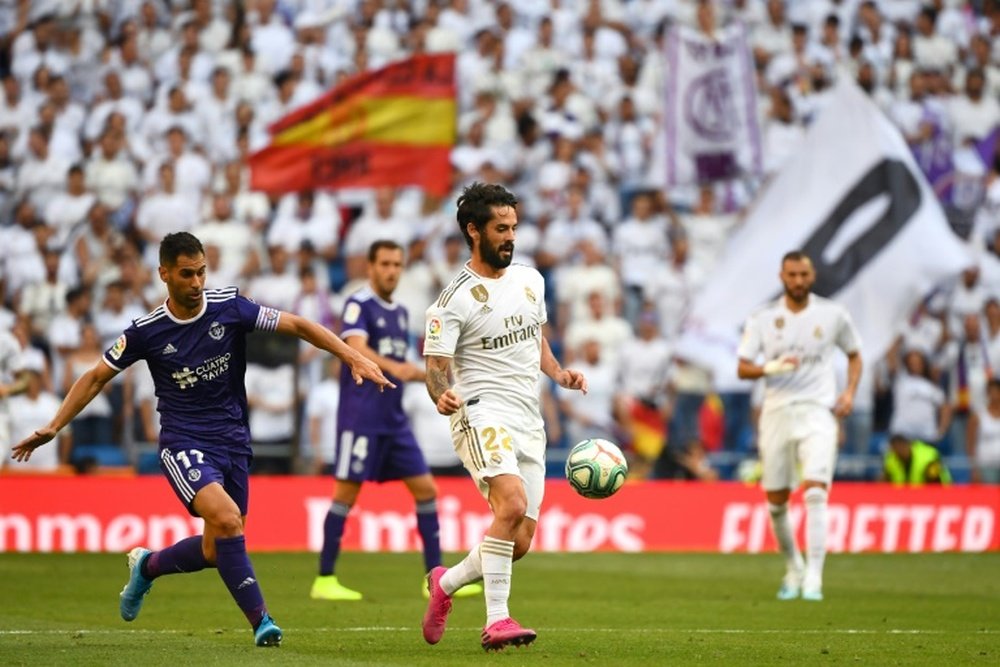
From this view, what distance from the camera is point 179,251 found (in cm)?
1071

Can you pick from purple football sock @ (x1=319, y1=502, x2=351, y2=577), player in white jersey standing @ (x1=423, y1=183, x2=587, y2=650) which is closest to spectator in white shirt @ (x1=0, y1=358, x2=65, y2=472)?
purple football sock @ (x1=319, y1=502, x2=351, y2=577)

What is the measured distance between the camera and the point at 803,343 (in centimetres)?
1616

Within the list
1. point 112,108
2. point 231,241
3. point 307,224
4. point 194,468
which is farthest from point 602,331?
point 194,468

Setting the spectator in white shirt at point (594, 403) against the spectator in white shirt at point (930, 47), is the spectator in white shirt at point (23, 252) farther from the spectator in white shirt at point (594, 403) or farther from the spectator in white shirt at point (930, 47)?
the spectator in white shirt at point (930, 47)

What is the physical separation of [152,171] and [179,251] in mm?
14138

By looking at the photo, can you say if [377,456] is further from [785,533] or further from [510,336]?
[510,336]

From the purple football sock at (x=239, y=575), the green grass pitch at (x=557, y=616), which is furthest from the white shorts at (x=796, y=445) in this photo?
the purple football sock at (x=239, y=575)

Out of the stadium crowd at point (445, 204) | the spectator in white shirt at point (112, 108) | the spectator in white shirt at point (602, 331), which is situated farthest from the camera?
the spectator in white shirt at point (112, 108)

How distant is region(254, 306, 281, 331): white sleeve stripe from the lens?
10.9 meters

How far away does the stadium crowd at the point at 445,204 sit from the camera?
23.0 m

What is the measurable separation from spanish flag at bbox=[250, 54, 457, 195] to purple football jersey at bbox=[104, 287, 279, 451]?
11918 millimetres

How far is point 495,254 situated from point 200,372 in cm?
193

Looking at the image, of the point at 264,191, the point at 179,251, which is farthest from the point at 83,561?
the point at 179,251

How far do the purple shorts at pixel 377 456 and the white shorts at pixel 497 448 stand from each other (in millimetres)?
4428
